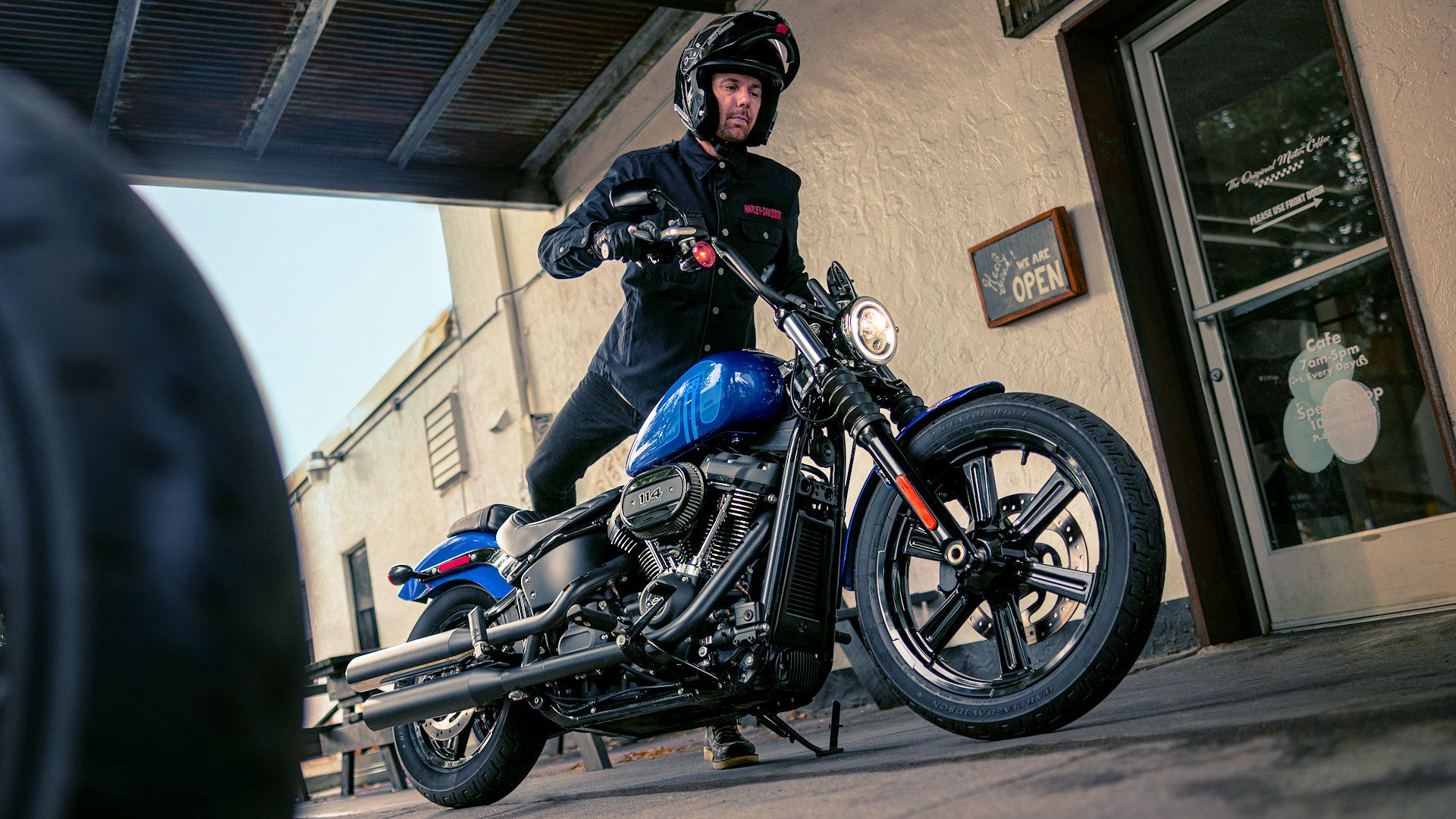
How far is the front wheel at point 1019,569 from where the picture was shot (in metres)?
2.02

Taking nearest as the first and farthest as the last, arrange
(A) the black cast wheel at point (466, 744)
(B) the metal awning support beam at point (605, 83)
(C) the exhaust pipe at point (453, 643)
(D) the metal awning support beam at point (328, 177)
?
(C) the exhaust pipe at point (453, 643), (A) the black cast wheel at point (466, 744), (B) the metal awning support beam at point (605, 83), (D) the metal awning support beam at point (328, 177)

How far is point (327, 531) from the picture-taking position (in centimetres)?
1507

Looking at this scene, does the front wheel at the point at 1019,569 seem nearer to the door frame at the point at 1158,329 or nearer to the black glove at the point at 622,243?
the black glove at the point at 622,243

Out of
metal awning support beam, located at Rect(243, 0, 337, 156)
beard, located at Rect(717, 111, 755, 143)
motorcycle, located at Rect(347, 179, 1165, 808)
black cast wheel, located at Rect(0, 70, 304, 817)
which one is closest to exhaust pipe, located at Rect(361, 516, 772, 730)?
motorcycle, located at Rect(347, 179, 1165, 808)

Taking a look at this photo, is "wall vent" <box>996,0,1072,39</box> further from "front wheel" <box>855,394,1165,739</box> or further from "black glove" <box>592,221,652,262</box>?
"front wheel" <box>855,394,1165,739</box>

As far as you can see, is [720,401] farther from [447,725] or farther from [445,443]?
[445,443]

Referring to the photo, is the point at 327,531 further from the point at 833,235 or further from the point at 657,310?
the point at 657,310

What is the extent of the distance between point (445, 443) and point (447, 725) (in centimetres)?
749

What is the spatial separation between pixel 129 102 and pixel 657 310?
4.92 meters

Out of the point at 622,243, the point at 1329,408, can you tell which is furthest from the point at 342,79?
the point at 1329,408

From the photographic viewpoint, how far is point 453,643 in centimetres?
319

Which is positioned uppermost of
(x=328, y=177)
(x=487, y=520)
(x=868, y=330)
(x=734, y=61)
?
(x=328, y=177)

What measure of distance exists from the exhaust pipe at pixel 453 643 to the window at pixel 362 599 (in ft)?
34.6

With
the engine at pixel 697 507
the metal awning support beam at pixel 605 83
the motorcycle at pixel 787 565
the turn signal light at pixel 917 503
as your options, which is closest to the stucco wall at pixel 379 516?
the metal awning support beam at pixel 605 83
